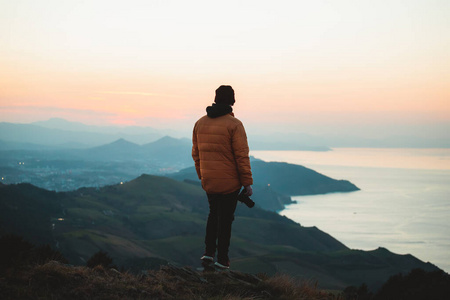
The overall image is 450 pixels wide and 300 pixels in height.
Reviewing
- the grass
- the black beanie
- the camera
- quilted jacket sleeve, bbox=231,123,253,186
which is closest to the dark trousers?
the camera

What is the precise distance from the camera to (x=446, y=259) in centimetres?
12838

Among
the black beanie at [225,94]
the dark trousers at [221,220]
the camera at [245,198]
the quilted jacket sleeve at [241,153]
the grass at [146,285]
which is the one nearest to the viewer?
the grass at [146,285]

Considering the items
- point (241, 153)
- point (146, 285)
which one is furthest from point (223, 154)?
point (146, 285)

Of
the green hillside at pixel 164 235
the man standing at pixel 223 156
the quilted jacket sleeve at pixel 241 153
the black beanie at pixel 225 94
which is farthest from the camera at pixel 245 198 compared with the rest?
the green hillside at pixel 164 235

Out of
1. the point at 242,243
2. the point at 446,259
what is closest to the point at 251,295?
the point at 242,243

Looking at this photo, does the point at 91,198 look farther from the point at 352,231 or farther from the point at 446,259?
the point at 446,259

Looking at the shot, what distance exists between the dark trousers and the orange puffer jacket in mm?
197

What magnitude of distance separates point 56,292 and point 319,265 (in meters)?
122

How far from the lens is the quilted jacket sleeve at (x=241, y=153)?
766cm

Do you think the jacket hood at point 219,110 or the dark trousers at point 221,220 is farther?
the dark trousers at point 221,220

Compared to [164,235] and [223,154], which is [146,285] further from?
[164,235]

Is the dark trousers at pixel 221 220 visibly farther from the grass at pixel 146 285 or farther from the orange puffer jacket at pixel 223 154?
the grass at pixel 146 285

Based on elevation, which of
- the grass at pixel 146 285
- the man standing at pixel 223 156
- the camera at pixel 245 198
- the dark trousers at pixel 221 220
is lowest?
the grass at pixel 146 285

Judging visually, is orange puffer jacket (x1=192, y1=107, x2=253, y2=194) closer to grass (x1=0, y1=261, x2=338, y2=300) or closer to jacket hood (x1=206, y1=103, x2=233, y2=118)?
jacket hood (x1=206, y1=103, x2=233, y2=118)
